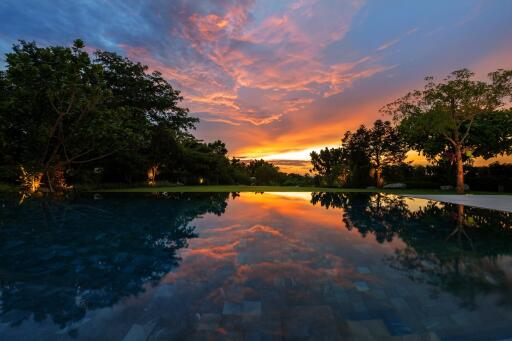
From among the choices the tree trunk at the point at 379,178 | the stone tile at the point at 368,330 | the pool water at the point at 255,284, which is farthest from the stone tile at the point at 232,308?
the tree trunk at the point at 379,178

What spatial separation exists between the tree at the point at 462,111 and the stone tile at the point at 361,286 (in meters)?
20.6

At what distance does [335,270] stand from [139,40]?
838 inches

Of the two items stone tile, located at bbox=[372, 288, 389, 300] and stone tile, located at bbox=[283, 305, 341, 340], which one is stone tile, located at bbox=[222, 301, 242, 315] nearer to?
stone tile, located at bbox=[283, 305, 341, 340]

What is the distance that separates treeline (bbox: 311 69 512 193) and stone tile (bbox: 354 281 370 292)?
2066cm

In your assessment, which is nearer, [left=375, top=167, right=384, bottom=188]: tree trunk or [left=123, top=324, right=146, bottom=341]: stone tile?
[left=123, top=324, right=146, bottom=341]: stone tile

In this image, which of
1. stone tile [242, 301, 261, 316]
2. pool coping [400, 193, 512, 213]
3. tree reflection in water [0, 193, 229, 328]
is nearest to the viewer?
stone tile [242, 301, 261, 316]

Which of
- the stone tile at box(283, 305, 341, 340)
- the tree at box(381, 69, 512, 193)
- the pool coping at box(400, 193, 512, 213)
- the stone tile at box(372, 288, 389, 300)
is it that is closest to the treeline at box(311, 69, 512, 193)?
the tree at box(381, 69, 512, 193)

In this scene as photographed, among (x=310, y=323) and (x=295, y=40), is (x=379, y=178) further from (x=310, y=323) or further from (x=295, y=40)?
(x=310, y=323)

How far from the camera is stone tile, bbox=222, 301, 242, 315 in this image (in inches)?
103

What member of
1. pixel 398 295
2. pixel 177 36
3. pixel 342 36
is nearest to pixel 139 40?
pixel 177 36

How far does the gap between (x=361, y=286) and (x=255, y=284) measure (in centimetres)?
141

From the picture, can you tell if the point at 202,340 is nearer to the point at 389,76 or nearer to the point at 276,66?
the point at 276,66

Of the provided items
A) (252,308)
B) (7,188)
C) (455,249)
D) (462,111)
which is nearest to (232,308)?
(252,308)

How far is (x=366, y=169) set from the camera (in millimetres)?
27297
